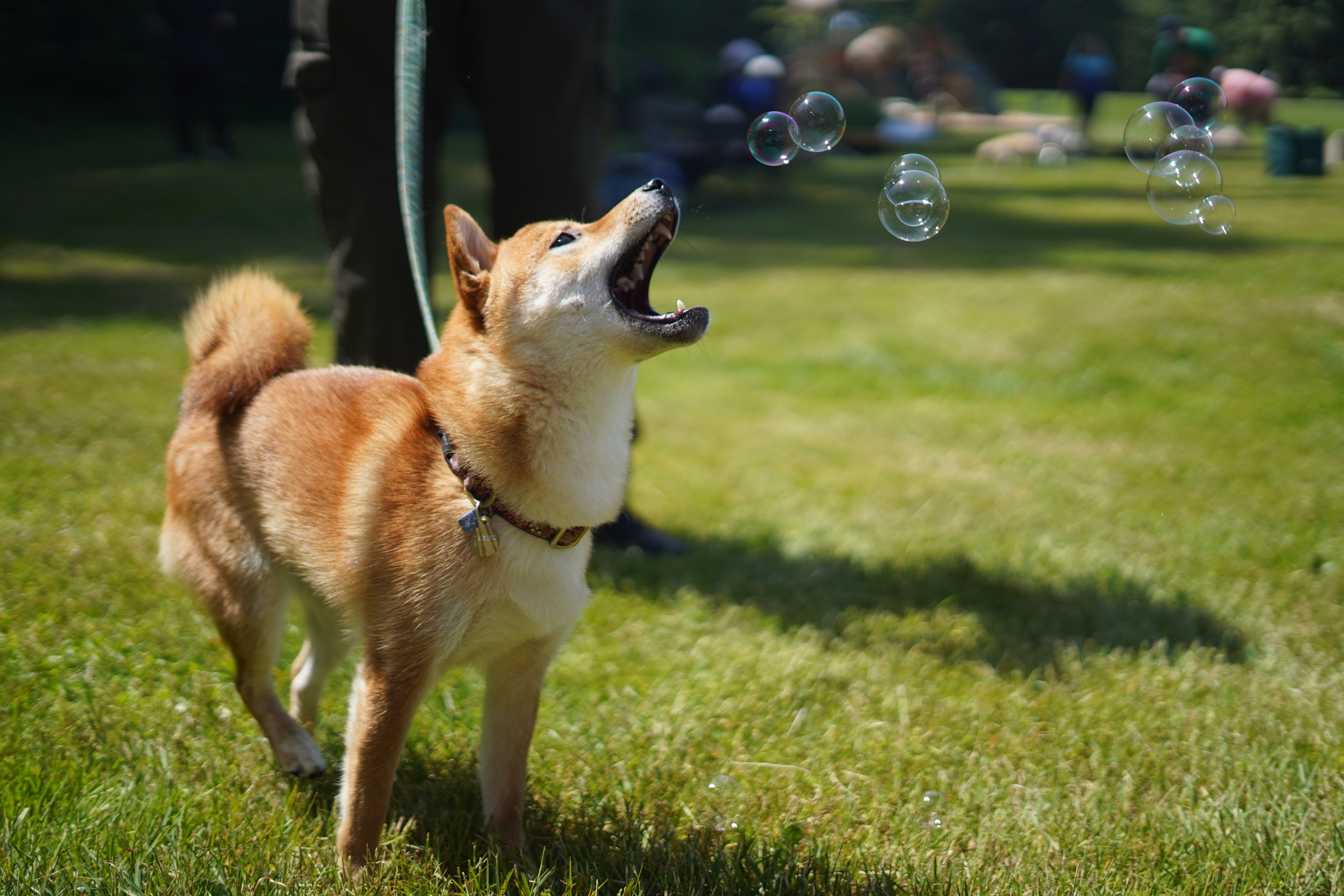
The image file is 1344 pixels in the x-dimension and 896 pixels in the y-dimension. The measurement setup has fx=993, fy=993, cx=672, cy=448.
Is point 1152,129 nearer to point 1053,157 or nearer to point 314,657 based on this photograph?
point 314,657

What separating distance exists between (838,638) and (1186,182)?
1.71m

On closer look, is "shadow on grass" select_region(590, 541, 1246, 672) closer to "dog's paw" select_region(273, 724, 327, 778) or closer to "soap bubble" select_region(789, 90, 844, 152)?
"dog's paw" select_region(273, 724, 327, 778)

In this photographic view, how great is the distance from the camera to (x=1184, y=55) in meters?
4.53

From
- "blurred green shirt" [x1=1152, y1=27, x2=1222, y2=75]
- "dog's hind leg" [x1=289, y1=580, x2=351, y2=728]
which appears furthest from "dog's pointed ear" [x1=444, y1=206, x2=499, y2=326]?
"blurred green shirt" [x1=1152, y1=27, x2=1222, y2=75]

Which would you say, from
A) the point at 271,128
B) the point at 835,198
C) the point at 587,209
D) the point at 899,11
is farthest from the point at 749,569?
the point at 899,11

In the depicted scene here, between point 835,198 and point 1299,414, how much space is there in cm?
945

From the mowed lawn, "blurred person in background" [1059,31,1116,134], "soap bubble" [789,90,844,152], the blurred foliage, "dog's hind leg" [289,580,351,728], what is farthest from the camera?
"blurred person in background" [1059,31,1116,134]

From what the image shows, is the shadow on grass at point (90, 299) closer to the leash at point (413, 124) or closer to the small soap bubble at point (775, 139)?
the leash at point (413, 124)

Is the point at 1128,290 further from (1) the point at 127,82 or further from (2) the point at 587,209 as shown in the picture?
(1) the point at 127,82

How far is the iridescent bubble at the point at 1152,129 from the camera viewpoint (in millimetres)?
2963

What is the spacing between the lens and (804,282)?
353 inches

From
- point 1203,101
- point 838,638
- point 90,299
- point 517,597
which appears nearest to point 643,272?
point 517,597

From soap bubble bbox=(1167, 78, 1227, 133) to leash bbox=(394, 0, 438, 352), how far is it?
2.30m

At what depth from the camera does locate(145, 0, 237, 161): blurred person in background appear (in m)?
10.5
